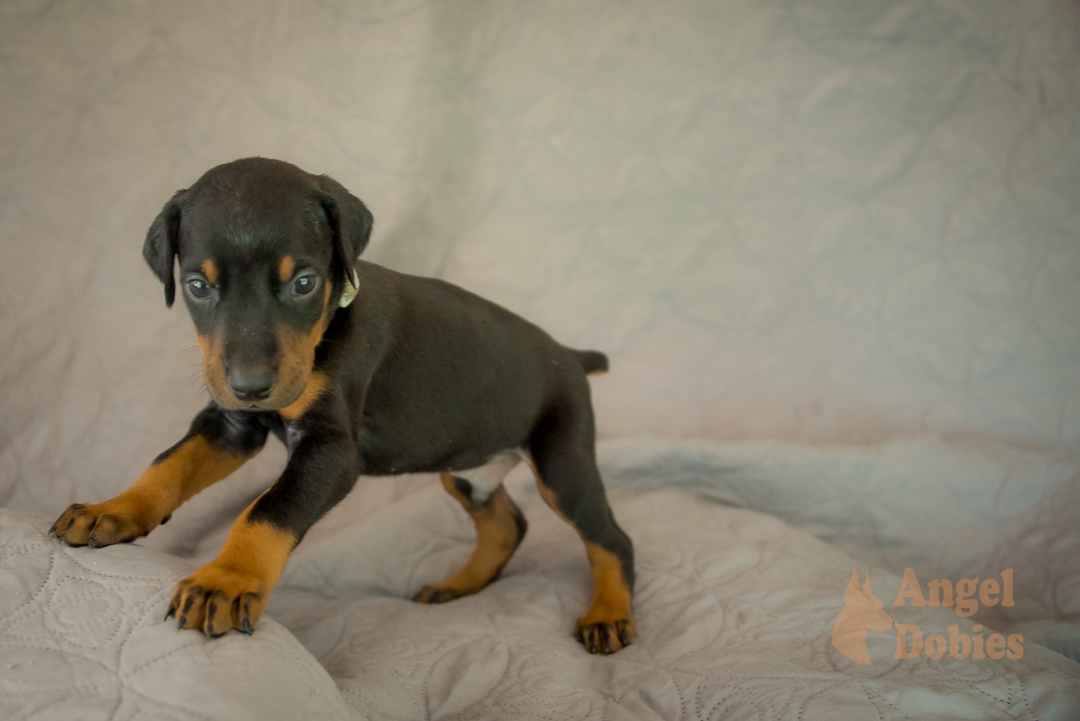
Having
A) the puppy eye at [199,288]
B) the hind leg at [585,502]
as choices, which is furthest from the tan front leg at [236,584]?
the hind leg at [585,502]

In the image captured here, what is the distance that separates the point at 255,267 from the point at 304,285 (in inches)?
5.2

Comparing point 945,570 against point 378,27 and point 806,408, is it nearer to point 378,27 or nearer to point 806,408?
point 806,408

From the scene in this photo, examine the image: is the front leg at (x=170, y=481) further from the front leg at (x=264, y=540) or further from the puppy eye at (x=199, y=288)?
the puppy eye at (x=199, y=288)

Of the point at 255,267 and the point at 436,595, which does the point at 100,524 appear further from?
the point at 436,595

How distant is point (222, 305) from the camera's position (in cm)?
185

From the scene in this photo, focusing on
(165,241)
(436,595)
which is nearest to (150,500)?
(165,241)

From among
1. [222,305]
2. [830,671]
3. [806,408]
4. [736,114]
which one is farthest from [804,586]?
[736,114]

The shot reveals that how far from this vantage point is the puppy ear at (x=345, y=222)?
2010mm

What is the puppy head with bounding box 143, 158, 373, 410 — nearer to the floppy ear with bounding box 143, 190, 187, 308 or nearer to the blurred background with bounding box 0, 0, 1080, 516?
the floppy ear with bounding box 143, 190, 187, 308

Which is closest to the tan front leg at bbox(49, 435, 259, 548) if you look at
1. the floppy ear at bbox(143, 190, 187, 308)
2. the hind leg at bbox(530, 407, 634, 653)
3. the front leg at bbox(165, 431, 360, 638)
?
the front leg at bbox(165, 431, 360, 638)

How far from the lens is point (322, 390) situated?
6.77 ft

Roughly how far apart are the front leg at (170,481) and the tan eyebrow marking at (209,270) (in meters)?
0.50

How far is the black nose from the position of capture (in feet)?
5.69

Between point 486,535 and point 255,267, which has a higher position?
point 255,267
